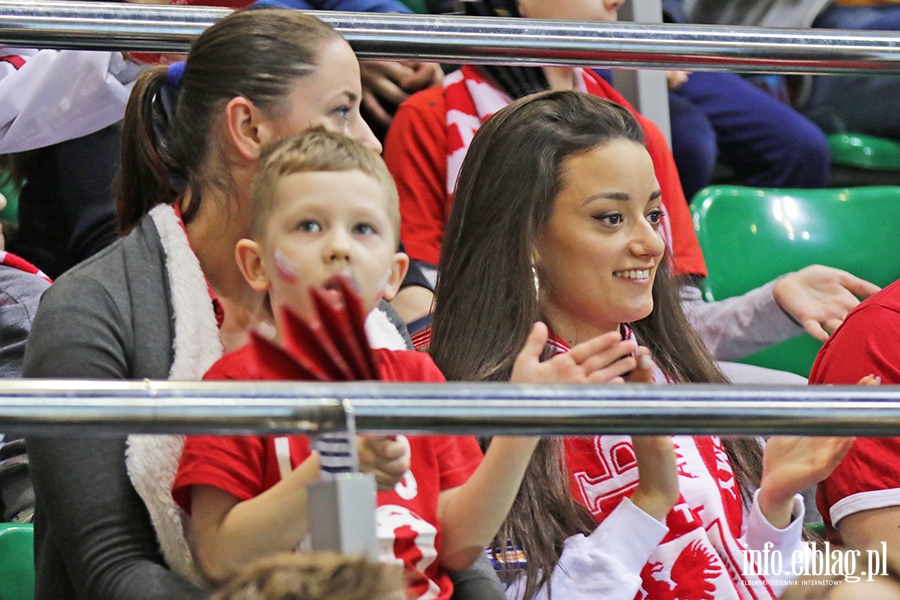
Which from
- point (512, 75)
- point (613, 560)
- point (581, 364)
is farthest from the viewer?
point (512, 75)

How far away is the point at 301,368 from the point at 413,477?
336mm

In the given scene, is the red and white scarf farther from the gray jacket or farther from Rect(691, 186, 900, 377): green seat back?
the gray jacket

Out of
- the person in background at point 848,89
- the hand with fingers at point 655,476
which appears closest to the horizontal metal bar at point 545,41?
the hand with fingers at point 655,476

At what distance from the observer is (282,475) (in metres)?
1.09

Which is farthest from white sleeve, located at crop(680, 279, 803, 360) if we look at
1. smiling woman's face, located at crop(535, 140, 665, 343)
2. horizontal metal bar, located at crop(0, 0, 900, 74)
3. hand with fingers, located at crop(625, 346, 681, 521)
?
hand with fingers, located at crop(625, 346, 681, 521)

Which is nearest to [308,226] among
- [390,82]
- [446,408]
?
[446,408]

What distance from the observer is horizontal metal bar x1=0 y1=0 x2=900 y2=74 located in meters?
1.38

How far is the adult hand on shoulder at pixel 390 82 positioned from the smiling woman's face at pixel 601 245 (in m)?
0.68

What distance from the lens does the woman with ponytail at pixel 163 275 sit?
113 centimetres

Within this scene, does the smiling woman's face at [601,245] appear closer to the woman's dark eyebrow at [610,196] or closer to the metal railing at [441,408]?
the woman's dark eyebrow at [610,196]

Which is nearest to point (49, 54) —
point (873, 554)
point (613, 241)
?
point (613, 241)

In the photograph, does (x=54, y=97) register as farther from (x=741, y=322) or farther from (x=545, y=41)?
(x=741, y=322)

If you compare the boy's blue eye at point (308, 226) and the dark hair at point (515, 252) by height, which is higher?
the boy's blue eye at point (308, 226)

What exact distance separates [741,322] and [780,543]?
25.8 inches
